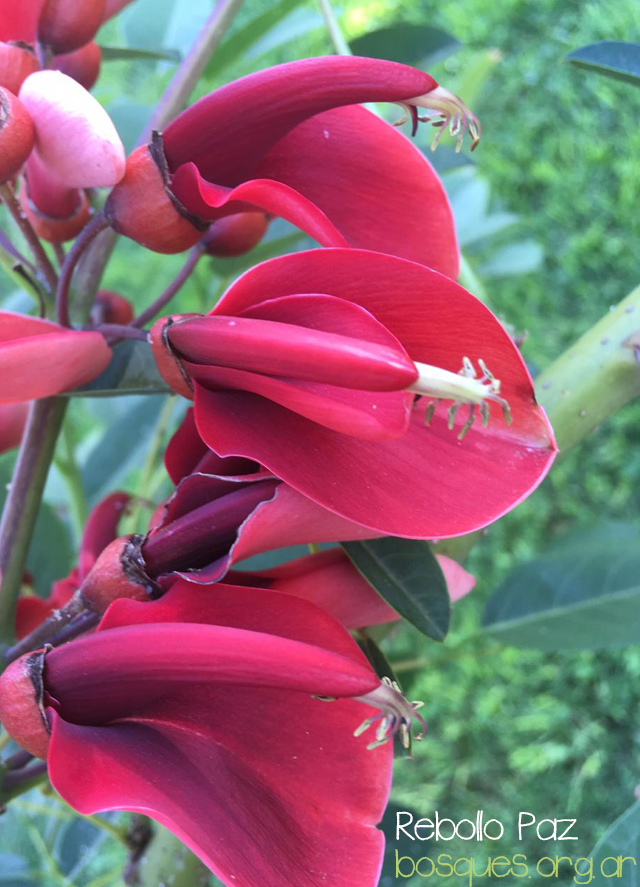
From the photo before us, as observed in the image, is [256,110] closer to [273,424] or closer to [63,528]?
[273,424]

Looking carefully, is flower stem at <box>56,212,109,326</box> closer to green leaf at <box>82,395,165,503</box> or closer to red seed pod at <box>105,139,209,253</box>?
red seed pod at <box>105,139,209,253</box>

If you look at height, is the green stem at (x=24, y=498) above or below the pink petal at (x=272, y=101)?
below

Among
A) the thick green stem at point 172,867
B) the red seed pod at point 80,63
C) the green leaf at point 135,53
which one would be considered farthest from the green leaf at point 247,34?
the thick green stem at point 172,867

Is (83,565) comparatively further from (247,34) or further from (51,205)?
(247,34)

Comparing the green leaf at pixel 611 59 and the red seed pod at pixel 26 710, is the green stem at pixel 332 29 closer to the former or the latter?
the green leaf at pixel 611 59

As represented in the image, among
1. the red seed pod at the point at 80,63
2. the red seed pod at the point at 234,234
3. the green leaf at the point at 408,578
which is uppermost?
the red seed pod at the point at 80,63

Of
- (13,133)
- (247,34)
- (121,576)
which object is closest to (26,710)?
(121,576)

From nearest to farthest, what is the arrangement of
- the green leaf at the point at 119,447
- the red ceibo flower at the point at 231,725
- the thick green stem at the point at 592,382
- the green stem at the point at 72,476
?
1. the red ceibo flower at the point at 231,725
2. the thick green stem at the point at 592,382
3. the green stem at the point at 72,476
4. the green leaf at the point at 119,447
